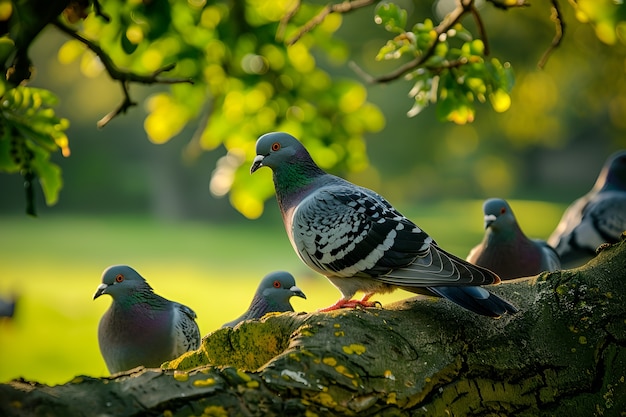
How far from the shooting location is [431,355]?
2535 millimetres

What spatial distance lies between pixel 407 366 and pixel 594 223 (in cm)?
349

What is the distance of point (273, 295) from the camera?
380 centimetres

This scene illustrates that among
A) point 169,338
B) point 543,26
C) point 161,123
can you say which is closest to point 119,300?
point 169,338

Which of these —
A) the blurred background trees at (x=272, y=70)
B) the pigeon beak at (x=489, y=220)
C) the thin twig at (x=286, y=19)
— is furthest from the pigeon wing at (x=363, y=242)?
the pigeon beak at (x=489, y=220)

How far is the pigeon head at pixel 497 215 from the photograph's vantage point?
441 centimetres

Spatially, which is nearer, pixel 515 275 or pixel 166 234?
pixel 515 275

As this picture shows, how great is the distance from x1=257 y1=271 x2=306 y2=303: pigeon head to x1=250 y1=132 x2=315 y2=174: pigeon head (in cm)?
69

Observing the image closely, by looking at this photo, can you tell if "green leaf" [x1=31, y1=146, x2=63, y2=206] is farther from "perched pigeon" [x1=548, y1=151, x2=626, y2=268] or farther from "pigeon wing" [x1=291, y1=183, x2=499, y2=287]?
"perched pigeon" [x1=548, y1=151, x2=626, y2=268]

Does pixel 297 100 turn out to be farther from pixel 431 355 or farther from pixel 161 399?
pixel 161 399

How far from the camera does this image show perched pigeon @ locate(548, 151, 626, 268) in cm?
538

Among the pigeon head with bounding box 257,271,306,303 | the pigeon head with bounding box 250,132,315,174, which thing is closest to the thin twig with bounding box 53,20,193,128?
the pigeon head with bounding box 250,132,315,174

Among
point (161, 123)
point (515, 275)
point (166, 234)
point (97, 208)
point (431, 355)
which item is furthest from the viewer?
point (97, 208)

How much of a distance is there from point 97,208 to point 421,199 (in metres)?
16.4

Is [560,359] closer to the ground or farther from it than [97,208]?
farther from it
